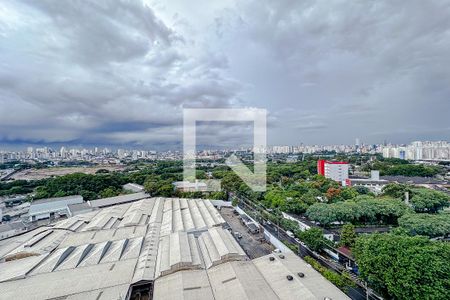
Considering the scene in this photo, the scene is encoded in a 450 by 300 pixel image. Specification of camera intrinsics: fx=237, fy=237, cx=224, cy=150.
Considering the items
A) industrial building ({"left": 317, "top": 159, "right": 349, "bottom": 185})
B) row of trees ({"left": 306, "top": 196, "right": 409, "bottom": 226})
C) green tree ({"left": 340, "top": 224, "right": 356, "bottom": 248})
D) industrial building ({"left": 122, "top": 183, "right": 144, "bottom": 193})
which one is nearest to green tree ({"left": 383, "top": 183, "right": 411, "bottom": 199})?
row of trees ({"left": 306, "top": 196, "right": 409, "bottom": 226})

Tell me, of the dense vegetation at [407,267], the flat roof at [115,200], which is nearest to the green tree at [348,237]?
the dense vegetation at [407,267]

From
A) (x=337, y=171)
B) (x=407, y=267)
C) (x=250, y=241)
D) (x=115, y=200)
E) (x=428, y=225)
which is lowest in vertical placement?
(x=250, y=241)

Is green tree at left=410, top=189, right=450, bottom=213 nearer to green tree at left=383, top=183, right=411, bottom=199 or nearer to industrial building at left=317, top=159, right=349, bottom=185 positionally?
green tree at left=383, top=183, right=411, bottom=199

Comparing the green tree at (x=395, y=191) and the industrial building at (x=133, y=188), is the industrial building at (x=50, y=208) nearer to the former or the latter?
the industrial building at (x=133, y=188)

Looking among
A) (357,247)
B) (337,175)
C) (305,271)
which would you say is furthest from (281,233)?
(337,175)

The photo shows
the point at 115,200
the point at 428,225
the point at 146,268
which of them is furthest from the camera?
the point at 115,200

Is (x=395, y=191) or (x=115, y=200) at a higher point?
(x=395, y=191)

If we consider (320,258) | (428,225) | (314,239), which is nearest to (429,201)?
(428,225)

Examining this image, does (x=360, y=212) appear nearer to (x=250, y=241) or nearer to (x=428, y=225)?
(x=428, y=225)
